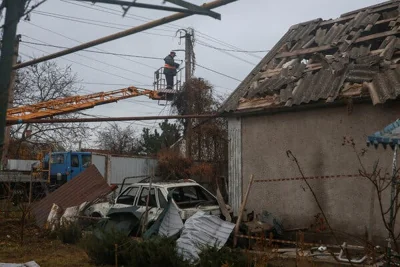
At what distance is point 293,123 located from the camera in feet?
32.6

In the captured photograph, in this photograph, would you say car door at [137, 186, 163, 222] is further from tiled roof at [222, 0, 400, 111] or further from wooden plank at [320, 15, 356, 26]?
wooden plank at [320, 15, 356, 26]

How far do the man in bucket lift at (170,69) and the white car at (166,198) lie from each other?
12.1 m

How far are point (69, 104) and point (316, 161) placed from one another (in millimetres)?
13536

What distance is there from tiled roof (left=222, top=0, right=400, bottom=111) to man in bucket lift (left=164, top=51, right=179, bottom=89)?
10.2 meters

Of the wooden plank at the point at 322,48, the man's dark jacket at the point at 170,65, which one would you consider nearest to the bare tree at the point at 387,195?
the wooden plank at the point at 322,48

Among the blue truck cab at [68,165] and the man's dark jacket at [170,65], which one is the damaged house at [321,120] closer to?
the man's dark jacket at [170,65]

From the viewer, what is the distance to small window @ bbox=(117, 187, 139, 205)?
11.0m

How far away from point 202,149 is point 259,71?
982 cm

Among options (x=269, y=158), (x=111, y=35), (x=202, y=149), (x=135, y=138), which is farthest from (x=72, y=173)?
(x=135, y=138)

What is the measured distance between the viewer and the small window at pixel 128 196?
36.2 ft

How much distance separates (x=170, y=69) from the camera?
22641 mm

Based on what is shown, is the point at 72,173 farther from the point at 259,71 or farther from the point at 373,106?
the point at 373,106

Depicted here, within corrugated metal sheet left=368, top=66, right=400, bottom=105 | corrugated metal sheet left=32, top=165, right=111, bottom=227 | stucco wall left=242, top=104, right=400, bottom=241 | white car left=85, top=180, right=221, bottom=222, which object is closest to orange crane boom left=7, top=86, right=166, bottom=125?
corrugated metal sheet left=32, top=165, right=111, bottom=227

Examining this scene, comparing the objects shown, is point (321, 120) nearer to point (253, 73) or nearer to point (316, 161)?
point (316, 161)
